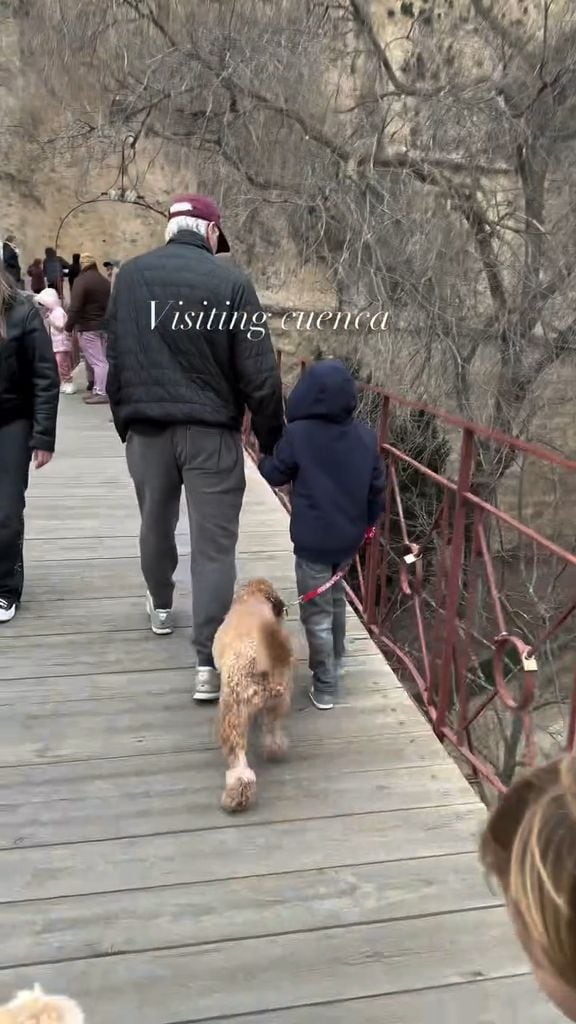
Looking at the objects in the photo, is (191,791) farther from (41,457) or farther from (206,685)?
(41,457)

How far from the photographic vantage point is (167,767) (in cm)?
238

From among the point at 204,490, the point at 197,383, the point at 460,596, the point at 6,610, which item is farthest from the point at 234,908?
the point at 460,596

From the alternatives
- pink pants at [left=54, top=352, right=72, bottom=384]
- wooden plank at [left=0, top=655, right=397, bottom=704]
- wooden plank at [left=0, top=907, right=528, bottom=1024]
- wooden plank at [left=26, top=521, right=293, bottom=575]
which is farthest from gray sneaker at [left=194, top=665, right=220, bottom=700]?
pink pants at [left=54, top=352, right=72, bottom=384]

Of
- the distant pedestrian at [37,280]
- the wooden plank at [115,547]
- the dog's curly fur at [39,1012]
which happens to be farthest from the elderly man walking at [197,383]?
the distant pedestrian at [37,280]

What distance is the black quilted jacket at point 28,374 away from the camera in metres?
2.90

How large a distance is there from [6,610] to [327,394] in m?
1.63

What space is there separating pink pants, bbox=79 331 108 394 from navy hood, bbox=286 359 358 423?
537 centimetres

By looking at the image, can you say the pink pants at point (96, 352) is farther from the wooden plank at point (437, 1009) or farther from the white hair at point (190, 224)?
the wooden plank at point (437, 1009)

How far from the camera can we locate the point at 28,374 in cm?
299

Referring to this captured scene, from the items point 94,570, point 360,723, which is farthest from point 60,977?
point 94,570

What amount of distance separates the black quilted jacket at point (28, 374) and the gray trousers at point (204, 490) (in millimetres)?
471

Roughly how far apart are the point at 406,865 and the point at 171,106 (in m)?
7.81

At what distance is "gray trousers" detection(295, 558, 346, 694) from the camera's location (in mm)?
2670

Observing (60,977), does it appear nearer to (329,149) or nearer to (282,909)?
(282,909)
